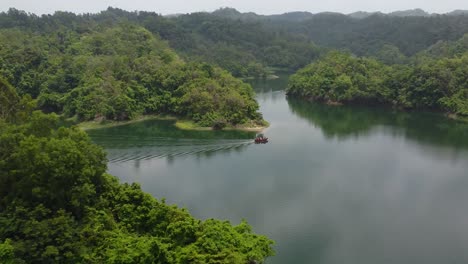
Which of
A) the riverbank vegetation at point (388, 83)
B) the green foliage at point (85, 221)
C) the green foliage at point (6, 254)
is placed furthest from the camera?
the riverbank vegetation at point (388, 83)

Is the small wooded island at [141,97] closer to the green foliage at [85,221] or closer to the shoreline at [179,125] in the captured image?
the green foliage at [85,221]

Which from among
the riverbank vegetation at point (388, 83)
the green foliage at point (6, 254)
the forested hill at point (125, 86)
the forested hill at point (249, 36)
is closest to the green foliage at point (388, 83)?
the riverbank vegetation at point (388, 83)

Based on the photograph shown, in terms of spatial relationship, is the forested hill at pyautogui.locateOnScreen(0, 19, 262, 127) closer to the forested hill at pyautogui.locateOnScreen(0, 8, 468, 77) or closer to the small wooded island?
the small wooded island

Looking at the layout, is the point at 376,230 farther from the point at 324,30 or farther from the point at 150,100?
the point at 324,30

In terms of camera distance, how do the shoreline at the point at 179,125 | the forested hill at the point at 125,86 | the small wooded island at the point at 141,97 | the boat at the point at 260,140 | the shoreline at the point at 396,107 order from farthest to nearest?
the shoreline at the point at 396,107 → the forested hill at the point at 125,86 → the shoreline at the point at 179,125 → the boat at the point at 260,140 → the small wooded island at the point at 141,97

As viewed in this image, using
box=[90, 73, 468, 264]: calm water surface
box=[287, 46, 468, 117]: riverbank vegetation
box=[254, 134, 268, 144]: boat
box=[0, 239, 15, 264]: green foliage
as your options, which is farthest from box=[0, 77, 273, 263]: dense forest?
box=[287, 46, 468, 117]: riverbank vegetation

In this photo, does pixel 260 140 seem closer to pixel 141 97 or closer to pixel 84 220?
pixel 141 97

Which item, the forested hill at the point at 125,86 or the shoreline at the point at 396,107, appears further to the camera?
the shoreline at the point at 396,107
